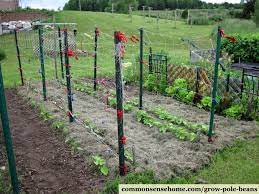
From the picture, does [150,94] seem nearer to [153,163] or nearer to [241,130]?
[241,130]

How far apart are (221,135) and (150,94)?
3940mm

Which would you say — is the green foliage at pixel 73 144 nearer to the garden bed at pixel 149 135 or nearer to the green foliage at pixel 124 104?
the garden bed at pixel 149 135

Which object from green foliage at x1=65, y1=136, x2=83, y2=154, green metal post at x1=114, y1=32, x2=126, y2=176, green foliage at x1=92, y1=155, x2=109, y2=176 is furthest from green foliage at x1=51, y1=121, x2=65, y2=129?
green metal post at x1=114, y1=32, x2=126, y2=176

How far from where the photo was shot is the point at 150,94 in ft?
36.2

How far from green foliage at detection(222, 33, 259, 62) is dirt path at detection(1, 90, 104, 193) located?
43.6 feet

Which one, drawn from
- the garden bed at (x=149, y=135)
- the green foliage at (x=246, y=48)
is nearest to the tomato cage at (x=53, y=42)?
the garden bed at (x=149, y=135)

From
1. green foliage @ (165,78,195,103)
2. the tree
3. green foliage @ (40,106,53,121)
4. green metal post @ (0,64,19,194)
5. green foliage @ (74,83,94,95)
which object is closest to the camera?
green metal post @ (0,64,19,194)

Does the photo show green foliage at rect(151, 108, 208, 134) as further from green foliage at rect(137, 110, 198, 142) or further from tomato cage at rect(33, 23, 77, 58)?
tomato cage at rect(33, 23, 77, 58)

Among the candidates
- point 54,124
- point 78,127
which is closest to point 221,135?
point 78,127

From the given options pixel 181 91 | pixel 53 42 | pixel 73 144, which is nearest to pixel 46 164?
pixel 73 144

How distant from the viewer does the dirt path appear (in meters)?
5.70

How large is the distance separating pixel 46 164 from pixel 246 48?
49.7 ft

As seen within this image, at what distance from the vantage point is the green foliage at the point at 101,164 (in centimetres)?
593

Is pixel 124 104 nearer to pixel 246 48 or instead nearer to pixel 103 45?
pixel 246 48
